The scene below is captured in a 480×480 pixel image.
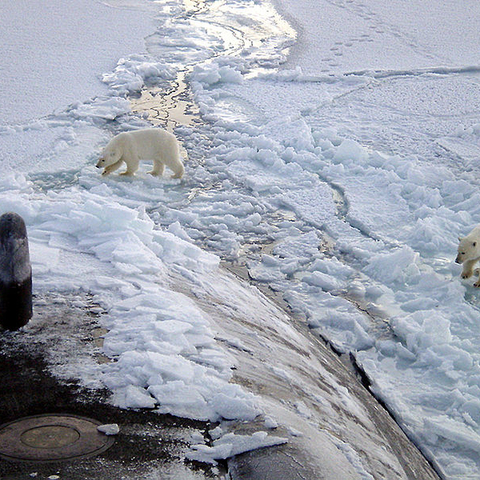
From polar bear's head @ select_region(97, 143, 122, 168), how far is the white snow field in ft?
0.55

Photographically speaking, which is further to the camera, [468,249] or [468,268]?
[468,268]

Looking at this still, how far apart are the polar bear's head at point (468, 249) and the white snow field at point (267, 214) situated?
0.23 meters

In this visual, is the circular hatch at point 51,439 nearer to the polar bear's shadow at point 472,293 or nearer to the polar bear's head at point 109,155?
the polar bear's shadow at point 472,293

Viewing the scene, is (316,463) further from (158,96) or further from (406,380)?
(158,96)

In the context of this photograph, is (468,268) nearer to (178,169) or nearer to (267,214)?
(267,214)

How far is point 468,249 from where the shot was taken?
222 inches

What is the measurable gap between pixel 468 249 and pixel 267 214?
2110mm

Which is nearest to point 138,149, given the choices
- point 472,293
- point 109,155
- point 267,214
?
point 109,155

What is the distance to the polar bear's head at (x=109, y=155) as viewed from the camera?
7113 millimetres

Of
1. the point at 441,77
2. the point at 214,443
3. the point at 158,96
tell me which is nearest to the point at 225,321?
the point at 214,443

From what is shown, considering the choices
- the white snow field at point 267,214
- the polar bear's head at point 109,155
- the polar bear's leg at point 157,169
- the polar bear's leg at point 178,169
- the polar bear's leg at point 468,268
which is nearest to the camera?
the white snow field at point 267,214

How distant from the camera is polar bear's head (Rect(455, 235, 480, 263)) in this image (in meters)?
5.63

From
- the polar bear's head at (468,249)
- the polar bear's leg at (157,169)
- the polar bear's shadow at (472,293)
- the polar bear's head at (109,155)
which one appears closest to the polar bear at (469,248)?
the polar bear's head at (468,249)

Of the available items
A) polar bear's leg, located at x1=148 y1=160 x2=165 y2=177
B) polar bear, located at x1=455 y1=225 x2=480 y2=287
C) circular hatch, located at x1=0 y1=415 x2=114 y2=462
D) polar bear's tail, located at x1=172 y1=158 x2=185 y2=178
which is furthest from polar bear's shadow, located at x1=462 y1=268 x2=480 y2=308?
circular hatch, located at x1=0 y1=415 x2=114 y2=462
